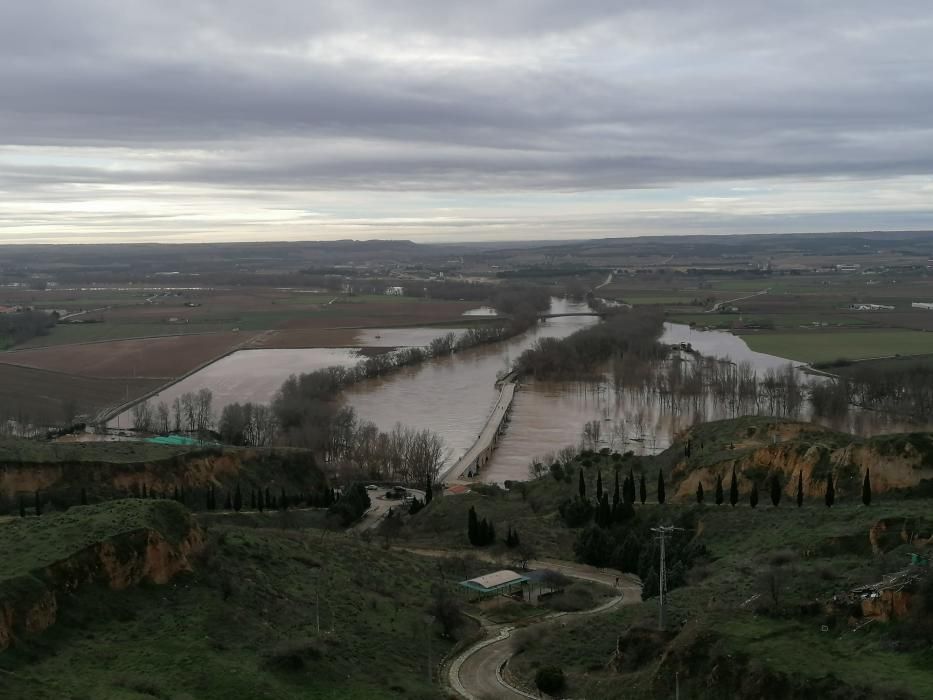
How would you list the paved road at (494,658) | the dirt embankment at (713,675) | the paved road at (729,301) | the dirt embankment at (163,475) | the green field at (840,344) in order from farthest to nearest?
the paved road at (729,301) < the green field at (840,344) < the dirt embankment at (163,475) < the paved road at (494,658) < the dirt embankment at (713,675)

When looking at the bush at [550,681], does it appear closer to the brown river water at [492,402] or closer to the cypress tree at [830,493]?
the cypress tree at [830,493]

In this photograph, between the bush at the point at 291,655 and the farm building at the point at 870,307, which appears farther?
the farm building at the point at 870,307

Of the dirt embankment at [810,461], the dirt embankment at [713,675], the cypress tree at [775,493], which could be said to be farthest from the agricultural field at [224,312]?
the dirt embankment at [713,675]

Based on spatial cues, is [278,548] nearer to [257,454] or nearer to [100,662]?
[100,662]

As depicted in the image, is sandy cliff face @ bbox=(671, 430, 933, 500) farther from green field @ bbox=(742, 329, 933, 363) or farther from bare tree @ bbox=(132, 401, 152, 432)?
green field @ bbox=(742, 329, 933, 363)

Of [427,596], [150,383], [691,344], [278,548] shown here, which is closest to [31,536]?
[278,548]

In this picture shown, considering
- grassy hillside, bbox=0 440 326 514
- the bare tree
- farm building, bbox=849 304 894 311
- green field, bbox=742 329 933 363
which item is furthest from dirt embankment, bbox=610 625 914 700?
farm building, bbox=849 304 894 311
